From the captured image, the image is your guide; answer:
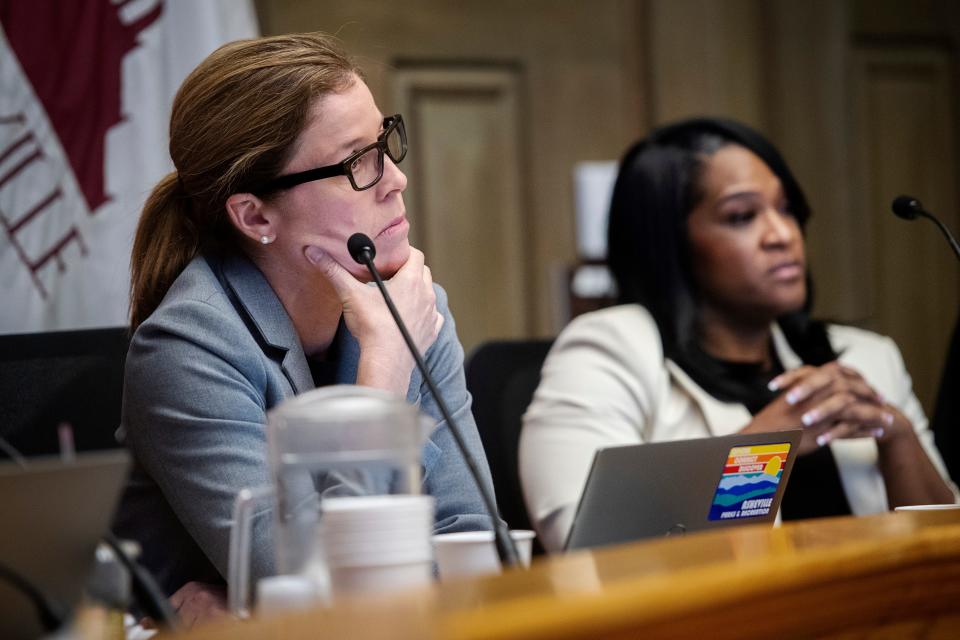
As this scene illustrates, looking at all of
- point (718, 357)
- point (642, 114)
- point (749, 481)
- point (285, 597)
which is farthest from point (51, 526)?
point (642, 114)

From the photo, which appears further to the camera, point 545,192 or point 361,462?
point 545,192

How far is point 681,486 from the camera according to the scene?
138 cm

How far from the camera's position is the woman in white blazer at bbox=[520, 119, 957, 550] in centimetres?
216

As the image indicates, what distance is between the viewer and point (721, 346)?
2439mm

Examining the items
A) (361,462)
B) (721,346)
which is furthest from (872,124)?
(361,462)

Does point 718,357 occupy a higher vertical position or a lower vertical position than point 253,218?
lower

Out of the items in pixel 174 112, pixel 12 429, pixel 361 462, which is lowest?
pixel 12 429

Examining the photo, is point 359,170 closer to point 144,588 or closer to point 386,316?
point 386,316

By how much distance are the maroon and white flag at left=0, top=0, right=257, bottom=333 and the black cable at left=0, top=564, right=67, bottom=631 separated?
166 centimetres

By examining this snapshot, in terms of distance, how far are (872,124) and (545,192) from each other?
1.03 m

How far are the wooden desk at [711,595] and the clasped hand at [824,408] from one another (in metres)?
0.96

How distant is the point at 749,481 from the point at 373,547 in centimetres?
62

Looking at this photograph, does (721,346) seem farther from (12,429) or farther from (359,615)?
(359,615)

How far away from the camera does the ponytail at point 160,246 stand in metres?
1.67
